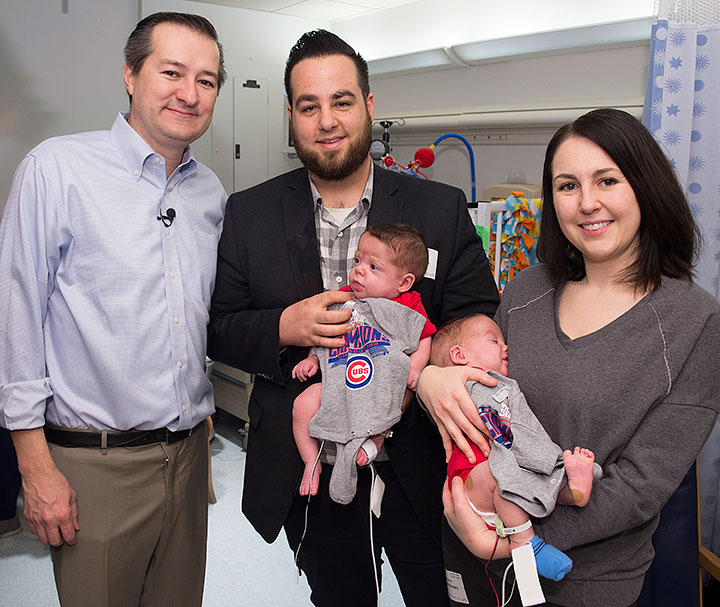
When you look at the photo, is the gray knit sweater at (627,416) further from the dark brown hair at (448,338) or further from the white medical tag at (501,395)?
the dark brown hair at (448,338)

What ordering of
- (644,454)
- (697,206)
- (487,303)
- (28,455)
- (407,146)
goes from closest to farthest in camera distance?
(644,454) → (28,455) → (487,303) → (697,206) → (407,146)

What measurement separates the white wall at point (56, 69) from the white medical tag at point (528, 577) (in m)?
4.03

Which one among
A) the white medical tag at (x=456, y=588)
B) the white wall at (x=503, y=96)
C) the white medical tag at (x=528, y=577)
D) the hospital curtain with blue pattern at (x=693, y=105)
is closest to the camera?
the white medical tag at (x=528, y=577)

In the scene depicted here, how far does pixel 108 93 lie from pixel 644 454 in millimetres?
4269

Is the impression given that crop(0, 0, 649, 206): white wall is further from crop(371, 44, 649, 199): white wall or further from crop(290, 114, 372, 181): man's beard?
crop(290, 114, 372, 181): man's beard

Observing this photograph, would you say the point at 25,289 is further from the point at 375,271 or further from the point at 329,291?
the point at 375,271

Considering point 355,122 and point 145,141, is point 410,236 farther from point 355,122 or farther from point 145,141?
point 145,141

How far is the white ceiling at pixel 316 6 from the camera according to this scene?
15.2ft

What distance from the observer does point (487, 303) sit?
1758 mm

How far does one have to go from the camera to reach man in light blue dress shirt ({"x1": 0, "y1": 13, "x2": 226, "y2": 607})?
153cm

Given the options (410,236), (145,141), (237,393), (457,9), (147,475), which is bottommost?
(237,393)

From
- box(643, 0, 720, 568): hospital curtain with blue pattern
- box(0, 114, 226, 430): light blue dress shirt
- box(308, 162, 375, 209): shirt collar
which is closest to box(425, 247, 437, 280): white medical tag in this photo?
box(308, 162, 375, 209): shirt collar

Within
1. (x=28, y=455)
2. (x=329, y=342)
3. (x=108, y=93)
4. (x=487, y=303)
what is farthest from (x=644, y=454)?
(x=108, y=93)

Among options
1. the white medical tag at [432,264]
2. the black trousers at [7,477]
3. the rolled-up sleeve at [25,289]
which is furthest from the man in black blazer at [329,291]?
the black trousers at [7,477]
